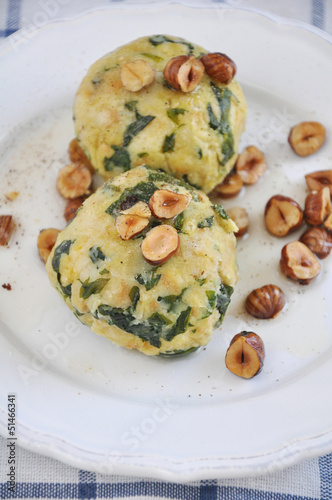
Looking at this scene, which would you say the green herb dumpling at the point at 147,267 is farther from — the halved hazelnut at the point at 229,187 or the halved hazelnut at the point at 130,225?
the halved hazelnut at the point at 229,187

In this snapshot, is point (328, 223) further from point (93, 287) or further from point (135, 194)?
point (93, 287)

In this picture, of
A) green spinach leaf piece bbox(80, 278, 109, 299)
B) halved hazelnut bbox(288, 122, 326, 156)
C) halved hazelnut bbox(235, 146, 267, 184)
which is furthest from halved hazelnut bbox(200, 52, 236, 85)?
green spinach leaf piece bbox(80, 278, 109, 299)

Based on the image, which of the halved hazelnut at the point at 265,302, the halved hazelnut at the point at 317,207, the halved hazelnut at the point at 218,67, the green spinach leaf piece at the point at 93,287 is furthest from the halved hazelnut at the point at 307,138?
the green spinach leaf piece at the point at 93,287

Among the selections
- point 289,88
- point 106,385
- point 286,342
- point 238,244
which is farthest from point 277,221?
point 106,385

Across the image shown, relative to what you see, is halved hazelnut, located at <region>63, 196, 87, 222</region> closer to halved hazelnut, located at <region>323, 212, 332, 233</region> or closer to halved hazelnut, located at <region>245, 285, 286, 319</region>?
halved hazelnut, located at <region>245, 285, 286, 319</region>

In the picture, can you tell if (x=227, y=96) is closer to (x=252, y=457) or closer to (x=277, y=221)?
(x=277, y=221)

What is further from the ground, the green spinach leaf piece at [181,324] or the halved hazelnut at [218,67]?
the halved hazelnut at [218,67]

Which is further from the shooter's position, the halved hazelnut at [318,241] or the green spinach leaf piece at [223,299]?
the halved hazelnut at [318,241]
